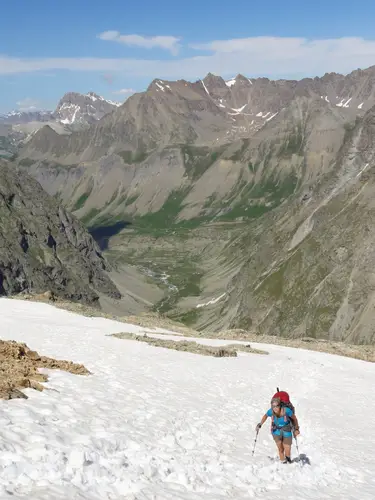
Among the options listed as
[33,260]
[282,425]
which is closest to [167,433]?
[282,425]

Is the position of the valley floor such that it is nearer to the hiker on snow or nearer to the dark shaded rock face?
the hiker on snow

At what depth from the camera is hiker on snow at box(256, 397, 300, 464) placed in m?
18.4

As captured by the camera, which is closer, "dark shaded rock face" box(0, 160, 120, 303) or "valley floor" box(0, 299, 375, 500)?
"valley floor" box(0, 299, 375, 500)

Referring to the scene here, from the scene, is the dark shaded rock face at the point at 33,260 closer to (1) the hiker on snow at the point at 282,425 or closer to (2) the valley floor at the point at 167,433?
(2) the valley floor at the point at 167,433

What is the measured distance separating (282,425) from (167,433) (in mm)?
4224

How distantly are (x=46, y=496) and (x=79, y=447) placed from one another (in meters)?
3.24

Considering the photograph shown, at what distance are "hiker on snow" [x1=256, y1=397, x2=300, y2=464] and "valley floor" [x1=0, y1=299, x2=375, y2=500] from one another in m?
0.62

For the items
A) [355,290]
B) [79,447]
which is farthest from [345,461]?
[355,290]

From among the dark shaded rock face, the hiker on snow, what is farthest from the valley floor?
the dark shaded rock face

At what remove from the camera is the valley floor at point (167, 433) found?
13.7 m

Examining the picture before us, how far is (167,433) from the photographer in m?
18.9

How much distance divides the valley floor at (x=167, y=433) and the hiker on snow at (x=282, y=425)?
624mm

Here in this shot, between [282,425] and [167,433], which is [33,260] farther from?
[282,425]

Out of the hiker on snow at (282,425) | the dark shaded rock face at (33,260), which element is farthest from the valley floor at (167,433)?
the dark shaded rock face at (33,260)
